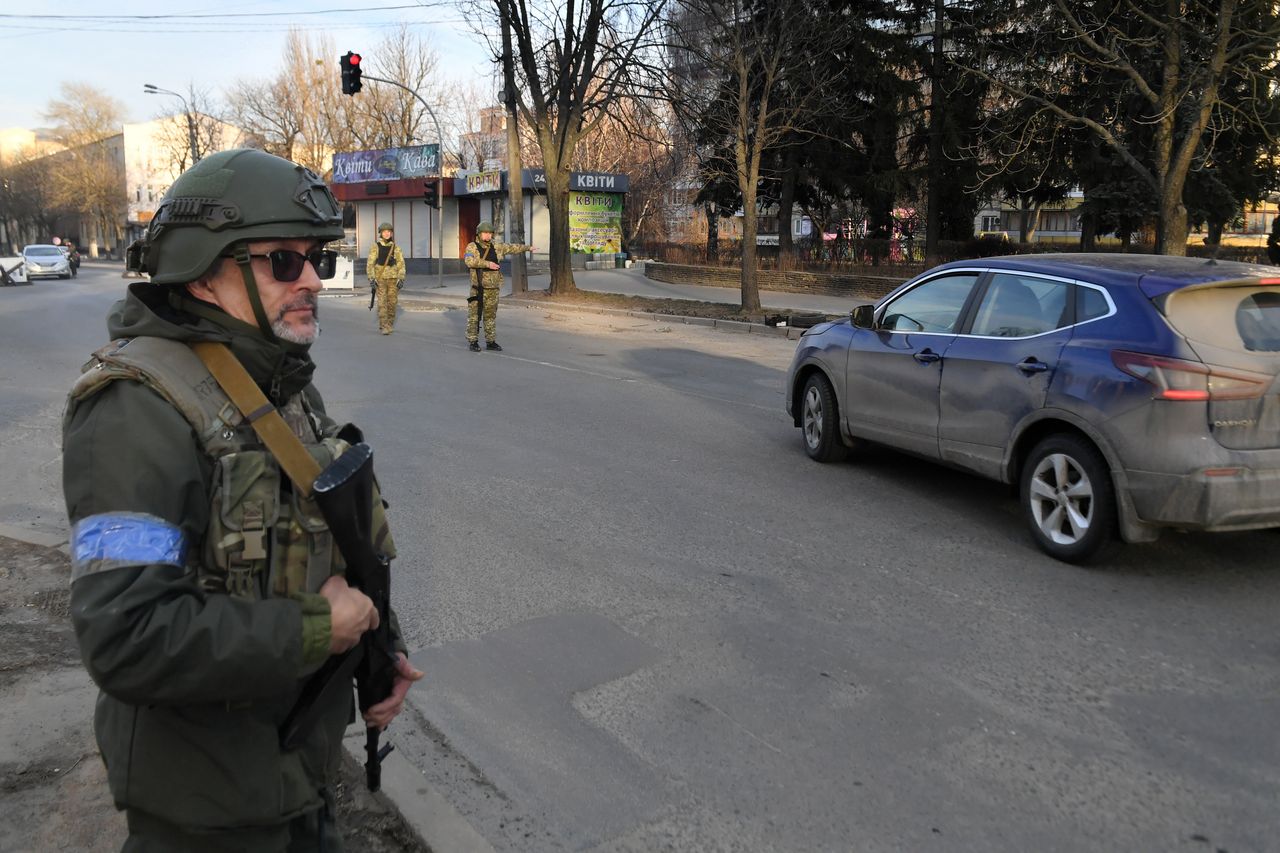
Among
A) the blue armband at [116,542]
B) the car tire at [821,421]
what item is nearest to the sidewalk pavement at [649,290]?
the car tire at [821,421]

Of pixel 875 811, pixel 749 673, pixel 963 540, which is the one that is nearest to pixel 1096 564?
pixel 963 540

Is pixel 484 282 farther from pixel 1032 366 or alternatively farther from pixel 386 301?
pixel 1032 366

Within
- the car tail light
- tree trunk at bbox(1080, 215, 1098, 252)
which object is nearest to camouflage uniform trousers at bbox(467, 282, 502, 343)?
the car tail light

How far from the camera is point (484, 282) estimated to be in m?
14.8

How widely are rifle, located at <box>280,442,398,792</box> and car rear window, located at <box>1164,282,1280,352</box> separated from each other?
15.1 ft

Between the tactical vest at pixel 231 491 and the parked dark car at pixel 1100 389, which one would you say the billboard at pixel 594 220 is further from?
the tactical vest at pixel 231 491

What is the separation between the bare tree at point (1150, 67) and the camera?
16.2m

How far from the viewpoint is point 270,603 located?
1629 mm

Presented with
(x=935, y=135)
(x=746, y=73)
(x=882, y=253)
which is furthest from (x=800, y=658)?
(x=882, y=253)

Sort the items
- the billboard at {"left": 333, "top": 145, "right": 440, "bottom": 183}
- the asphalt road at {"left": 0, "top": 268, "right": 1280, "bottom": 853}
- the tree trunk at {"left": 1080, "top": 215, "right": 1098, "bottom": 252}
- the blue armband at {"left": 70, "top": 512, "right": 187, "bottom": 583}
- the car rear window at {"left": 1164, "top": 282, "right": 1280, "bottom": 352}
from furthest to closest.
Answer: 1. the billboard at {"left": 333, "top": 145, "right": 440, "bottom": 183}
2. the tree trunk at {"left": 1080, "top": 215, "right": 1098, "bottom": 252}
3. the car rear window at {"left": 1164, "top": 282, "right": 1280, "bottom": 352}
4. the asphalt road at {"left": 0, "top": 268, "right": 1280, "bottom": 853}
5. the blue armband at {"left": 70, "top": 512, "right": 187, "bottom": 583}

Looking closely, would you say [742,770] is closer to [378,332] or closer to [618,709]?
[618,709]

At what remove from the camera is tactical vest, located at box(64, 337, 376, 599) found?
163cm

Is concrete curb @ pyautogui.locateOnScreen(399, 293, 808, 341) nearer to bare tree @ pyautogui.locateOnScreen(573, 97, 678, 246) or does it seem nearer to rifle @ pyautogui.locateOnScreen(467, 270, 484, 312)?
rifle @ pyautogui.locateOnScreen(467, 270, 484, 312)

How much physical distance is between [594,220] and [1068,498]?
120 feet
